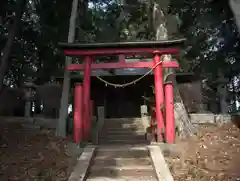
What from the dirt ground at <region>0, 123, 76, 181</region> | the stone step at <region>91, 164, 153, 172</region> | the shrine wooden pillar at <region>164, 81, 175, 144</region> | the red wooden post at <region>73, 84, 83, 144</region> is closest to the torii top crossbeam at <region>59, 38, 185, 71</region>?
the red wooden post at <region>73, 84, 83, 144</region>

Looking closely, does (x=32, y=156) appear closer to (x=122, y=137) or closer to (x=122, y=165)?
(x=122, y=165)

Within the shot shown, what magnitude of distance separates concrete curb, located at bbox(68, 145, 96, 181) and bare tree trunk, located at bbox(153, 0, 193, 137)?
2925 mm

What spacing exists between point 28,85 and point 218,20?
10383 millimetres

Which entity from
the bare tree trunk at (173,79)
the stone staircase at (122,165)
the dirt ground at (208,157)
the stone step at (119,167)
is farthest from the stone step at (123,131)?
the stone step at (119,167)

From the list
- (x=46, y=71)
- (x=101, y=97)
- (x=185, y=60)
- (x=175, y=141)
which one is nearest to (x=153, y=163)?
(x=175, y=141)

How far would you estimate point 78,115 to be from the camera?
826 centimetres

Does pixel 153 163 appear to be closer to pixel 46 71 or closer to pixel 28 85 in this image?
pixel 28 85

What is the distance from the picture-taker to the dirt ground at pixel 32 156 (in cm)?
630

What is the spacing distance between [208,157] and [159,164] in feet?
5.06

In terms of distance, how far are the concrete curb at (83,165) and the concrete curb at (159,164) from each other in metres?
1.58

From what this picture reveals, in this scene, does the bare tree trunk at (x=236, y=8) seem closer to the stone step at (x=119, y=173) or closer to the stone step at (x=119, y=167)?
the stone step at (x=119, y=167)

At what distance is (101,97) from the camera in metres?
18.2

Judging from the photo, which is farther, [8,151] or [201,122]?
[201,122]

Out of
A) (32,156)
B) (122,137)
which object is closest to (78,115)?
(32,156)
